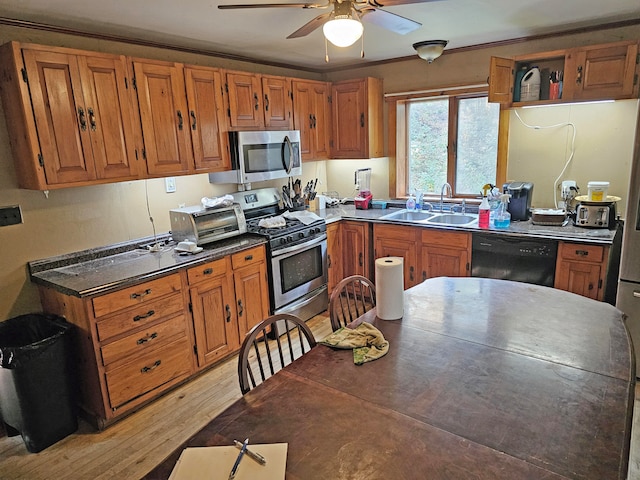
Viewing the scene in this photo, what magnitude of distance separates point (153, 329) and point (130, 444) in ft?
2.10

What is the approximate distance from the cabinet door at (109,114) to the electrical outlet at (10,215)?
0.51 metres

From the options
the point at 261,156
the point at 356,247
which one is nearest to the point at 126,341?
the point at 261,156

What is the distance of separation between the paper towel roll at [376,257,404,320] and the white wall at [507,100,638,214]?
2.34 m

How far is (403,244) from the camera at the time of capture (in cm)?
379

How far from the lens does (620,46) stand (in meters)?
2.85

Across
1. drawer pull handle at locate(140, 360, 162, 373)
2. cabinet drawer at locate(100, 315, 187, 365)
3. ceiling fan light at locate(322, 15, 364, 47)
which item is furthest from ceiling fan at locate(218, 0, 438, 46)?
drawer pull handle at locate(140, 360, 162, 373)

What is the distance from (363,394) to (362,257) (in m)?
2.75

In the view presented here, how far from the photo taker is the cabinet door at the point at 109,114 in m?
2.50

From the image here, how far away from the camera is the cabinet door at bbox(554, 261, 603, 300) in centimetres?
288

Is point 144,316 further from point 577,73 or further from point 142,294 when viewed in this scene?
point 577,73

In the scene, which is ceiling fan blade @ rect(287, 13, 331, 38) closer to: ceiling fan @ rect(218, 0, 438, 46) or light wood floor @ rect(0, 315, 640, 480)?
ceiling fan @ rect(218, 0, 438, 46)

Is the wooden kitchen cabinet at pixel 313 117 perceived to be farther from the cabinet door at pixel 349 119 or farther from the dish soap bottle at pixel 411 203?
the dish soap bottle at pixel 411 203

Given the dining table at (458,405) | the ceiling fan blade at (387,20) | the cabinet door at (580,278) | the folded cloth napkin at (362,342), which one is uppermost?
the ceiling fan blade at (387,20)

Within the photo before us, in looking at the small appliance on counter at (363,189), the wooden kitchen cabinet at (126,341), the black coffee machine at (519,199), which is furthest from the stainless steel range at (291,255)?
the black coffee machine at (519,199)
